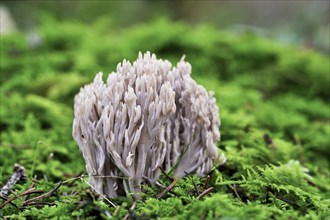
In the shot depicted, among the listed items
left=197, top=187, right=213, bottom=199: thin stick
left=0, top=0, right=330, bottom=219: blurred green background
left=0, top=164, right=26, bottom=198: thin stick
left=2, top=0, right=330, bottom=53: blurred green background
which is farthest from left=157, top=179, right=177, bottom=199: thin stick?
left=2, top=0, right=330, bottom=53: blurred green background

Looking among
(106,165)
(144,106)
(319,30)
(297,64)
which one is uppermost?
(319,30)

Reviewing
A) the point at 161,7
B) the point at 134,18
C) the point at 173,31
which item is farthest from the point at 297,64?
the point at 134,18

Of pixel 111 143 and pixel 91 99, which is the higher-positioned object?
pixel 91 99

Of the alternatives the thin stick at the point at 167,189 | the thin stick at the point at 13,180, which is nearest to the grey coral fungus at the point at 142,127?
the thin stick at the point at 167,189

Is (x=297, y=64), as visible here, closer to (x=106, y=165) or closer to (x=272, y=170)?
(x=272, y=170)

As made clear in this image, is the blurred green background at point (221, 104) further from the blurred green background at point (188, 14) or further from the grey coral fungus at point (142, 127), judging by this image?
the grey coral fungus at point (142, 127)
